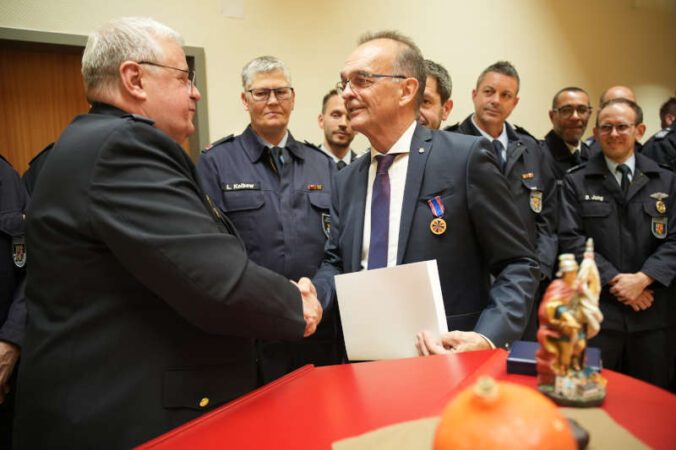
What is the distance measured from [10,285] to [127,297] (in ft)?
→ 3.76

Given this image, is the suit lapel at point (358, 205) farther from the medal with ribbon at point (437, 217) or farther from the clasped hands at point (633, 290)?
the clasped hands at point (633, 290)

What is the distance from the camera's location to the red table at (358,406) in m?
0.75

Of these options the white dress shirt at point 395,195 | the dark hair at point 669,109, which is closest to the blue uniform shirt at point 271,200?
the white dress shirt at point 395,195

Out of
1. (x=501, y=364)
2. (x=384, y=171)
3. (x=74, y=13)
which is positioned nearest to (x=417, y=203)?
(x=384, y=171)

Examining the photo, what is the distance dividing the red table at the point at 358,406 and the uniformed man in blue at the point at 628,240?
207 centimetres

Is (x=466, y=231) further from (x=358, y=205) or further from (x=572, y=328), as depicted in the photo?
(x=572, y=328)

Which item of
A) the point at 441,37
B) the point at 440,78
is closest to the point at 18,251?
the point at 440,78

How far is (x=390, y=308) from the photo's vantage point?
143cm

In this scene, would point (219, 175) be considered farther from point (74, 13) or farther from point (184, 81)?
point (74, 13)

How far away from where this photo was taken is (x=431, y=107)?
9.11ft

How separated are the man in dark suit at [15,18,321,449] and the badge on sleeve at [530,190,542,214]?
7.22 feet

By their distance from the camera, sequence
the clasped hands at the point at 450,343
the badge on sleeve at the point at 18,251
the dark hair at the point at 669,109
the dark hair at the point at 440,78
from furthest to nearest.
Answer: the dark hair at the point at 669,109 < the dark hair at the point at 440,78 < the badge on sleeve at the point at 18,251 < the clasped hands at the point at 450,343

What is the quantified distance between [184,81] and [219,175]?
3.36 feet

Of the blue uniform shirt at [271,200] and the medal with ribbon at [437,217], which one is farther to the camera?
the blue uniform shirt at [271,200]
